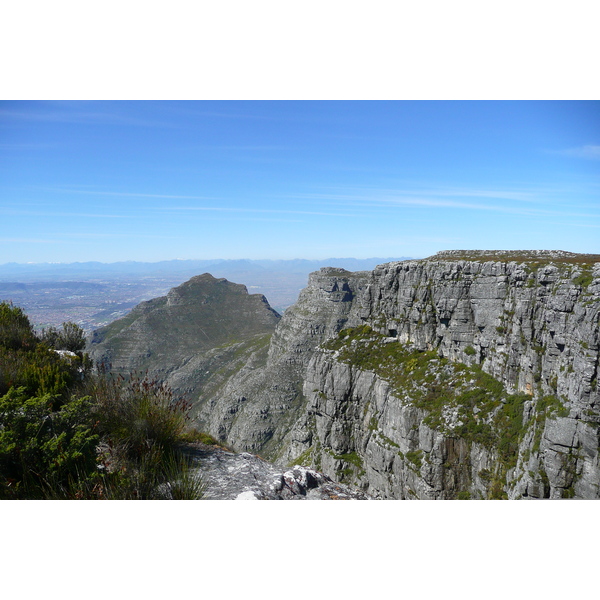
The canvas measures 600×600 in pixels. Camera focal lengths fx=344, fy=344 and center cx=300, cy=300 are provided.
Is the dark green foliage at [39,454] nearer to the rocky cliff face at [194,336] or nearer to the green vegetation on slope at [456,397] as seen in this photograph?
the green vegetation on slope at [456,397]

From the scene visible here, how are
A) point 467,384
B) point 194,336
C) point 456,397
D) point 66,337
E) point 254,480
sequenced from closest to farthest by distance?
point 254,480 → point 66,337 → point 456,397 → point 467,384 → point 194,336

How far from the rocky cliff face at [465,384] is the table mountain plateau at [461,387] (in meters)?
0.13

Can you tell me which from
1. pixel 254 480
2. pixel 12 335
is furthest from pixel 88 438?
pixel 12 335

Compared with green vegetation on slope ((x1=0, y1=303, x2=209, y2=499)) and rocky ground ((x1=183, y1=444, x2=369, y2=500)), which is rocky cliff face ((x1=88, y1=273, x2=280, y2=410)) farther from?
rocky ground ((x1=183, y1=444, x2=369, y2=500))

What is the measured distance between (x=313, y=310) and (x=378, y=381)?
209 ft

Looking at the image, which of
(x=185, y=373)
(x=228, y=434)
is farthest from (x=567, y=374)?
(x=185, y=373)

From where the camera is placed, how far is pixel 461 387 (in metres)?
40.7

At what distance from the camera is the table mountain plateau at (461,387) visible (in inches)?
1036

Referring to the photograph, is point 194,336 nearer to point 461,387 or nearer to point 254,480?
point 461,387

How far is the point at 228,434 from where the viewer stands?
9100cm

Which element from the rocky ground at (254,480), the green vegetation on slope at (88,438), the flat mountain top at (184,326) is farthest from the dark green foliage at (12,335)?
the flat mountain top at (184,326)

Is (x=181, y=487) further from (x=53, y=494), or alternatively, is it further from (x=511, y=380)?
(x=511, y=380)

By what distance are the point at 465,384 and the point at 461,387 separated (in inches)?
23.0

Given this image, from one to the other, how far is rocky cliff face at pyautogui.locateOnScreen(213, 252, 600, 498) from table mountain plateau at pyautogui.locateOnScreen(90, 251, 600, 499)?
129 mm
